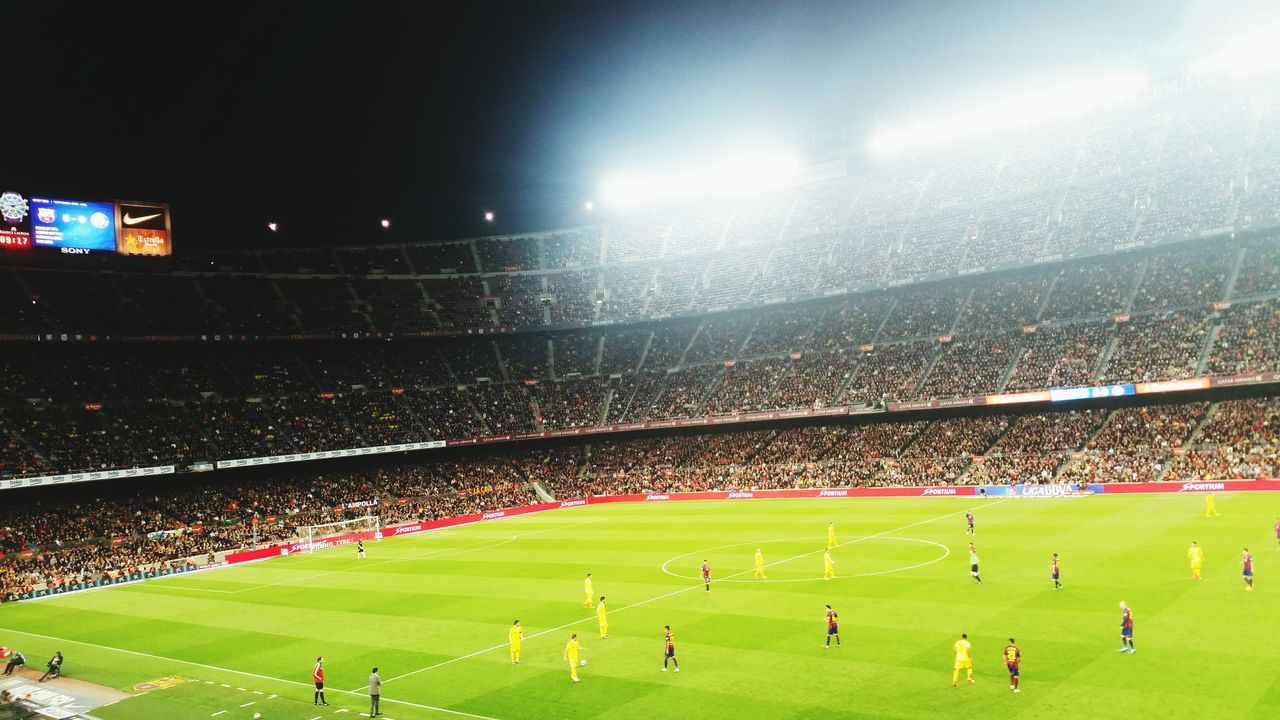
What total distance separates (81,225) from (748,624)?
48.7m

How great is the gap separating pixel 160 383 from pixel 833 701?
62741 mm

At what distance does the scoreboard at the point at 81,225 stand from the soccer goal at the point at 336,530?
20.5 m

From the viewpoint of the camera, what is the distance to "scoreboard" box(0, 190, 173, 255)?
50.6m

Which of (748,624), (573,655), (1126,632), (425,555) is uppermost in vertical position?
(573,655)

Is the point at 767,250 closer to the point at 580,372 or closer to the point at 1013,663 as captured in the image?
the point at 580,372

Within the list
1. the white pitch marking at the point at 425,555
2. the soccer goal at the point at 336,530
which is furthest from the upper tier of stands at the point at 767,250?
the white pitch marking at the point at 425,555

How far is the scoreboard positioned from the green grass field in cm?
2154

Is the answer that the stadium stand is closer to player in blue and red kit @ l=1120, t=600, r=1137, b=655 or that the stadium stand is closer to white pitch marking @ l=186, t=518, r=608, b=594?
white pitch marking @ l=186, t=518, r=608, b=594

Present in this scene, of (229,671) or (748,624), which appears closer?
(748,624)

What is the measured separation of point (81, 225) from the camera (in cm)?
5250

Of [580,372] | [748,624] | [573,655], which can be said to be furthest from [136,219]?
[748,624]

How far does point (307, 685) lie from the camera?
2392 cm

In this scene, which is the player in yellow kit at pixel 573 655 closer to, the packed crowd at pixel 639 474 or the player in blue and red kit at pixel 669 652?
the player in blue and red kit at pixel 669 652

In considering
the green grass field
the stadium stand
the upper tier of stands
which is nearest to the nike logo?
the stadium stand
